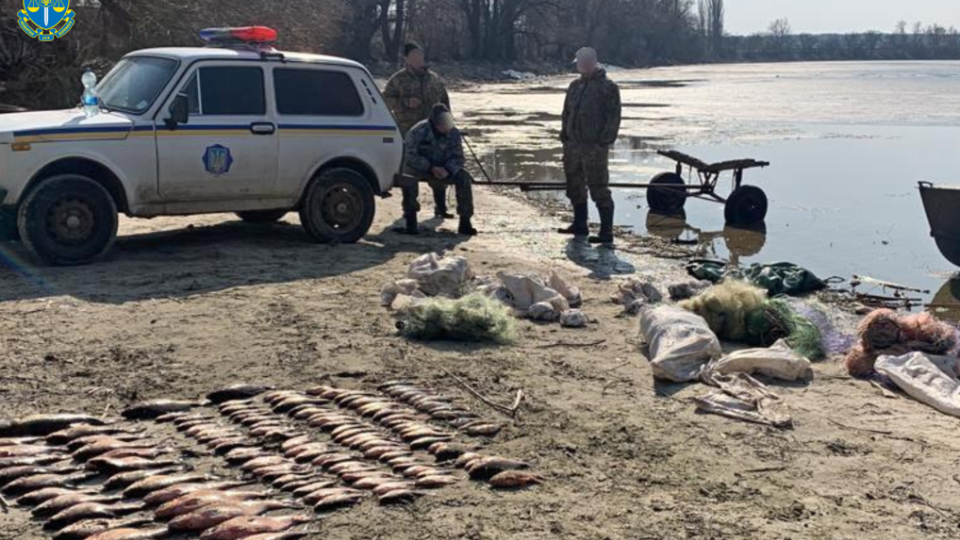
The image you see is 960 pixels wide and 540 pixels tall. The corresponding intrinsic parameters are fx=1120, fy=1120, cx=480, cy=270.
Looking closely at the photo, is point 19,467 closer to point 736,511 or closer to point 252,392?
point 252,392

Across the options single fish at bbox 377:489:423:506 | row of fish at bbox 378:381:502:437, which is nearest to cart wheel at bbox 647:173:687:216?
row of fish at bbox 378:381:502:437

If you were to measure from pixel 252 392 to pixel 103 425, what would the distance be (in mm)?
999

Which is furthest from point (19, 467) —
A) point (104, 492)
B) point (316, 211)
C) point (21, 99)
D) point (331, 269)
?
point (21, 99)

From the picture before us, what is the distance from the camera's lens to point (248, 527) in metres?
4.93

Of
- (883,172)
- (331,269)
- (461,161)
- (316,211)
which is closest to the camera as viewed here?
(331,269)

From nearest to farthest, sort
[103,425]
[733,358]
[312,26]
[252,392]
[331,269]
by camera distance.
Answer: [103,425], [252,392], [733,358], [331,269], [312,26]

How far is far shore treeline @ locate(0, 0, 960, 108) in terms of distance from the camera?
2034cm

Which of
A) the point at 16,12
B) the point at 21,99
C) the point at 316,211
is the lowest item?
the point at 316,211

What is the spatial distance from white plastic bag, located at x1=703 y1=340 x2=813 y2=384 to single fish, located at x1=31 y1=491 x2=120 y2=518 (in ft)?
14.0

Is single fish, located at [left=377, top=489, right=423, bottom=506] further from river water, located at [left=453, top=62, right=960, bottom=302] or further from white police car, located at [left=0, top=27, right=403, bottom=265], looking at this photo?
river water, located at [left=453, top=62, right=960, bottom=302]

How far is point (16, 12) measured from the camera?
19891 mm

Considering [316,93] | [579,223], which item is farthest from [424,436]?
[579,223]

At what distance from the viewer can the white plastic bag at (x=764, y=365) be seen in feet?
26.1

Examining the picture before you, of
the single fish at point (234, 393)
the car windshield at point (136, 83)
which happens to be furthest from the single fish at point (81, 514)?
the car windshield at point (136, 83)
